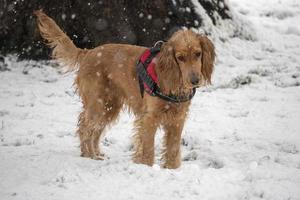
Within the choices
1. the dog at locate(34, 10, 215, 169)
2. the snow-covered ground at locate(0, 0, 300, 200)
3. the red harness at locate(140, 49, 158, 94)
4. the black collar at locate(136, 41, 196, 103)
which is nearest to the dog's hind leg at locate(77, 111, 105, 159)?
the dog at locate(34, 10, 215, 169)

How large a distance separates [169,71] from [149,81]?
262 millimetres

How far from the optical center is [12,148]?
547cm

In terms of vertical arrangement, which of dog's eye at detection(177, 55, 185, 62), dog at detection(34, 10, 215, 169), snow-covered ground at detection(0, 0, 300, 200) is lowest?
snow-covered ground at detection(0, 0, 300, 200)

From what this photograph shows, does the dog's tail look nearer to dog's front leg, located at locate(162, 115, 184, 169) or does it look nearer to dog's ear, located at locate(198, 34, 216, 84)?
dog's front leg, located at locate(162, 115, 184, 169)

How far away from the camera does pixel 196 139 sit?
611cm

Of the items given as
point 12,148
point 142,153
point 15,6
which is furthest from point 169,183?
point 15,6

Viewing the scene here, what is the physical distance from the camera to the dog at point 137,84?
4.59 m

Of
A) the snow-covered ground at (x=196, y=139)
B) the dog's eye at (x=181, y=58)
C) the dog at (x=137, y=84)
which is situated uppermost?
the dog's eye at (x=181, y=58)

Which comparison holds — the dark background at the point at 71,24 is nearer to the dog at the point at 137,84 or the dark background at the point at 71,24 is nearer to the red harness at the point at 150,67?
the dog at the point at 137,84

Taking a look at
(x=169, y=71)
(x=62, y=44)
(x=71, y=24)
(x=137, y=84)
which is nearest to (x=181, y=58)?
(x=169, y=71)

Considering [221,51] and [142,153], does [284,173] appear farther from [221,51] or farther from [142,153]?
[221,51]

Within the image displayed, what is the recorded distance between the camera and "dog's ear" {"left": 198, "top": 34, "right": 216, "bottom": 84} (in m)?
4.70

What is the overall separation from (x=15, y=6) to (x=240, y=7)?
824cm

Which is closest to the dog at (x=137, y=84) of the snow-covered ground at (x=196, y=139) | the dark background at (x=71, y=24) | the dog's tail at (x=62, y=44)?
the dog's tail at (x=62, y=44)
